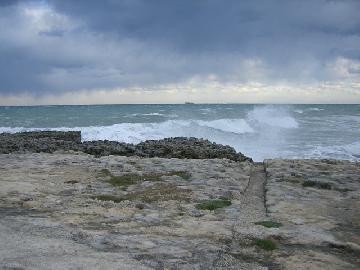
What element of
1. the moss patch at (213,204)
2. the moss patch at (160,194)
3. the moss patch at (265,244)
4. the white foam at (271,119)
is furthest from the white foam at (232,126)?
the moss patch at (265,244)

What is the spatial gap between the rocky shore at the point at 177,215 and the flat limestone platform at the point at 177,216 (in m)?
0.02

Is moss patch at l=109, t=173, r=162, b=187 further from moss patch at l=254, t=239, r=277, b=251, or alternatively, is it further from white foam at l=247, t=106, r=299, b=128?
white foam at l=247, t=106, r=299, b=128

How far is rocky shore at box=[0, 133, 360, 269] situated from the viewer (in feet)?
16.5

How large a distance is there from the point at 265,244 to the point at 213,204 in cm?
188

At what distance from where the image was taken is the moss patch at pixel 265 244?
551cm

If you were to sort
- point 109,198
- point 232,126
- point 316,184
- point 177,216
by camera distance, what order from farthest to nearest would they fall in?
point 232,126, point 316,184, point 109,198, point 177,216

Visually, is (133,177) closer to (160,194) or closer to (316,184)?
(160,194)

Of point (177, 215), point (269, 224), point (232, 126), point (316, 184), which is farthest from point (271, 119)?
point (269, 224)

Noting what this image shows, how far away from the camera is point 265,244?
5.58 metres

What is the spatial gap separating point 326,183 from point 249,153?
16628 mm

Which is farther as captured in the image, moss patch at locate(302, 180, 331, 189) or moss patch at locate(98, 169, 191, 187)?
moss patch at locate(98, 169, 191, 187)

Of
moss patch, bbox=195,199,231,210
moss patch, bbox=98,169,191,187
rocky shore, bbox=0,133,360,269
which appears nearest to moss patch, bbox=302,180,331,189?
rocky shore, bbox=0,133,360,269

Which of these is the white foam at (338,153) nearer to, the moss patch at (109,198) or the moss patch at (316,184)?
the moss patch at (316,184)

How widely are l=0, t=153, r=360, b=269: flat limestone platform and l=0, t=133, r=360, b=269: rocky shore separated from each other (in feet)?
0.05
